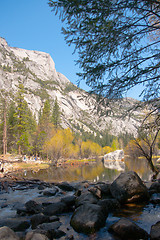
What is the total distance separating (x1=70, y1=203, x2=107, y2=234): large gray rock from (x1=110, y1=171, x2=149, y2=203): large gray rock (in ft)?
5.93

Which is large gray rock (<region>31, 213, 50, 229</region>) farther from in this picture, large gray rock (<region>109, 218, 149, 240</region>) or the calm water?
the calm water

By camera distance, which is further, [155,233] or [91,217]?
[91,217]

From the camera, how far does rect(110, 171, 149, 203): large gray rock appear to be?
19.9 ft

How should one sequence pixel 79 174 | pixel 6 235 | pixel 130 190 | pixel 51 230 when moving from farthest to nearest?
pixel 79 174 → pixel 130 190 → pixel 51 230 → pixel 6 235

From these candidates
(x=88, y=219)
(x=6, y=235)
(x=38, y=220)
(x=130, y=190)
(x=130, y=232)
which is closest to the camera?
(x=6, y=235)

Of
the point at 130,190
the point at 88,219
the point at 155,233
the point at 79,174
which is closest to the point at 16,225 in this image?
the point at 88,219

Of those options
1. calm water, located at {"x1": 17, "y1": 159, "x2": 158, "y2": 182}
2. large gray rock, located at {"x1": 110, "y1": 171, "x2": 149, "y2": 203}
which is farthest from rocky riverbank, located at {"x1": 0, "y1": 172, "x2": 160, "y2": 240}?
calm water, located at {"x1": 17, "y1": 159, "x2": 158, "y2": 182}

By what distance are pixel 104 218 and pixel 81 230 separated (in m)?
0.74

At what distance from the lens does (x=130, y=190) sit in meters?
6.08

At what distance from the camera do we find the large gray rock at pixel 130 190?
19.9ft

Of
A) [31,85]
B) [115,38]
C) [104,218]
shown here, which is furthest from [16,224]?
[31,85]

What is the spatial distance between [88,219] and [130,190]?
2.45 m

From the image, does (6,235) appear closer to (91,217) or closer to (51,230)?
(51,230)

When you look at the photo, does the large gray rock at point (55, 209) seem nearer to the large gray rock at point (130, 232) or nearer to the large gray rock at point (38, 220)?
the large gray rock at point (38, 220)
